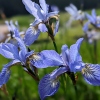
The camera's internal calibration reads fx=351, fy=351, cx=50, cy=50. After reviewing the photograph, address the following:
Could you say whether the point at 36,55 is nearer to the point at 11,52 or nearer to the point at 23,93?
the point at 11,52

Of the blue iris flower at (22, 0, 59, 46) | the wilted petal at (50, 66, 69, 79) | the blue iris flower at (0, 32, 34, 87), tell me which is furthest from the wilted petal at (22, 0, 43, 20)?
the wilted petal at (50, 66, 69, 79)

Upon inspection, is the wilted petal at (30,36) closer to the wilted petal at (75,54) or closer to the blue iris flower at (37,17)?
the blue iris flower at (37,17)

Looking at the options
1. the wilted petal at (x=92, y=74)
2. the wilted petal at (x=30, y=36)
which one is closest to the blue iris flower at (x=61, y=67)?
the wilted petal at (x=92, y=74)

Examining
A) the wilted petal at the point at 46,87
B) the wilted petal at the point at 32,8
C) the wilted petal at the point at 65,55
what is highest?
the wilted petal at the point at 32,8

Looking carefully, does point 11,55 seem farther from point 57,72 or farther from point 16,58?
point 57,72

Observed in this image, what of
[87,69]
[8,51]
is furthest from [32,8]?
[87,69]

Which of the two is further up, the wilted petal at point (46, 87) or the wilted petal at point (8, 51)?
the wilted petal at point (8, 51)

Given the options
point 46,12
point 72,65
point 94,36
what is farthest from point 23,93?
point 72,65
